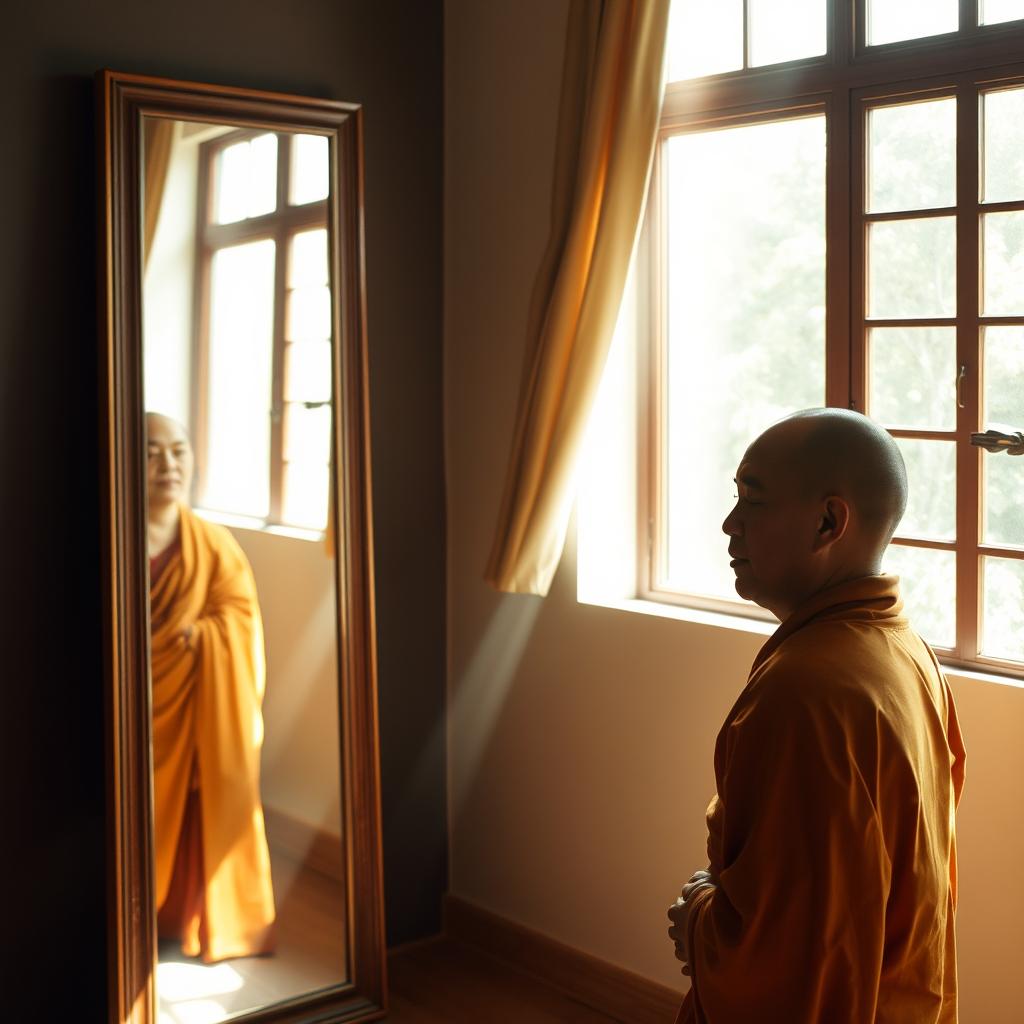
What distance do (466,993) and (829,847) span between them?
2.10 m

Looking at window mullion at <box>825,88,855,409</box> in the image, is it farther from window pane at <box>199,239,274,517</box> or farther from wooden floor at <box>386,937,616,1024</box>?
wooden floor at <box>386,937,616,1024</box>

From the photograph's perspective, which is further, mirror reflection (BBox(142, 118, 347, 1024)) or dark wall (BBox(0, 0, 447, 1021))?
mirror reflection (BBox(142, 118, 347, 1024))

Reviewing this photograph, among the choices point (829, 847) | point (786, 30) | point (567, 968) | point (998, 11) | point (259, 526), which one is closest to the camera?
point (829, 847)

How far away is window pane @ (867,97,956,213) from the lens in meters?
2.68

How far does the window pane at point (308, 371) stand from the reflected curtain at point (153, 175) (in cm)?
42

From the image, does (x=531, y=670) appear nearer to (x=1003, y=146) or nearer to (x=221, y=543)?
(x=221, y=543)

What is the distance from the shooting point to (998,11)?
258 cm

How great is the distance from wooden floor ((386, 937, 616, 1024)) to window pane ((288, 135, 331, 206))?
6.86 ft

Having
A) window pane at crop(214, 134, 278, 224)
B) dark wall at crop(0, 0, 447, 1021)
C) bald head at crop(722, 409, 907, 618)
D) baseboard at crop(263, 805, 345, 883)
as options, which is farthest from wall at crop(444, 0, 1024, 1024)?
bald head at crop(722, 409, 907, 618)

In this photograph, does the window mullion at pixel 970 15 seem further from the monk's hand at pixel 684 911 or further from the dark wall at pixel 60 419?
the monk's hand at pixel 684 911

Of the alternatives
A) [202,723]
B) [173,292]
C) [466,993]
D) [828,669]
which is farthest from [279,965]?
[828,669]

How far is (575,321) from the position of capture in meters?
3.04

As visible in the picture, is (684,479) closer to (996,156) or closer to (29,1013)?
(996,156)

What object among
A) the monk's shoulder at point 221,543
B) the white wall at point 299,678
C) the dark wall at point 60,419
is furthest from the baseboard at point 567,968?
the monk's shoulder at point 221,543
